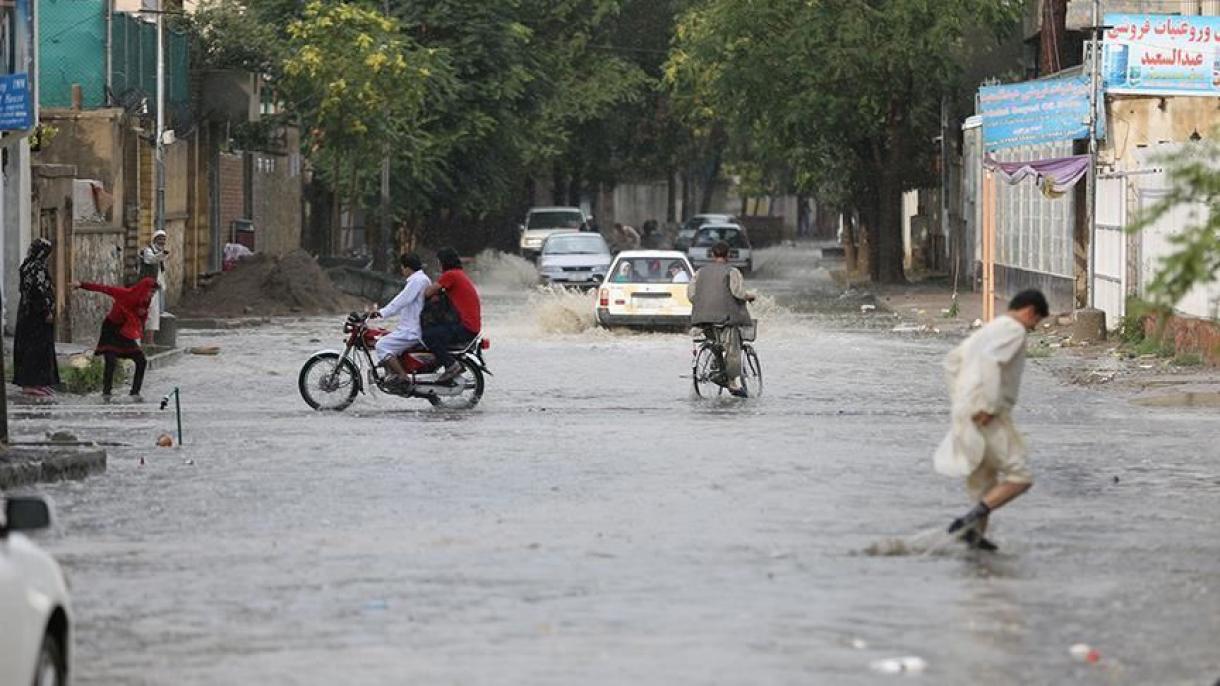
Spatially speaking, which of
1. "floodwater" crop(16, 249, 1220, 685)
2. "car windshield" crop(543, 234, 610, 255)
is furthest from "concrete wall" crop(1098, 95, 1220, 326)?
"car windshield" crop(543, 234, 610, 255)

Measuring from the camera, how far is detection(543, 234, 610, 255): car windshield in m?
59.3

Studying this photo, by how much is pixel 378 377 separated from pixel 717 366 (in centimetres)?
364

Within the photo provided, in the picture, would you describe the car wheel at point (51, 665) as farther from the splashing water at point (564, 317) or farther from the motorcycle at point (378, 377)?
the splashing water at point (564, 317)

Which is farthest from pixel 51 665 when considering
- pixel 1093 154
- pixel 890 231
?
pixel 890 231

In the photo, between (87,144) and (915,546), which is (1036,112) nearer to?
(87,144)

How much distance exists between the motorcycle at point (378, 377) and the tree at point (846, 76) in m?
33.1

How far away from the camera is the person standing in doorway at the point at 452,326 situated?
82.2 ft

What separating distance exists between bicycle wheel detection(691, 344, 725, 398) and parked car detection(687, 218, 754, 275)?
1887 inches

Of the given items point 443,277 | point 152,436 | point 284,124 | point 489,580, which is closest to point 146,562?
point 489,580

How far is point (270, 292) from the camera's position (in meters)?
49.0

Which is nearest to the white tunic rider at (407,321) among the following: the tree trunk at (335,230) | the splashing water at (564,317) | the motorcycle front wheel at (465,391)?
the motorcycle front wheel at (465,391)

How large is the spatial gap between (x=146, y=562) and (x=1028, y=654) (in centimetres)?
512

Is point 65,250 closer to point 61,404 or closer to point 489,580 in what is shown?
point 61,404

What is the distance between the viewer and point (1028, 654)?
34.9 ft
